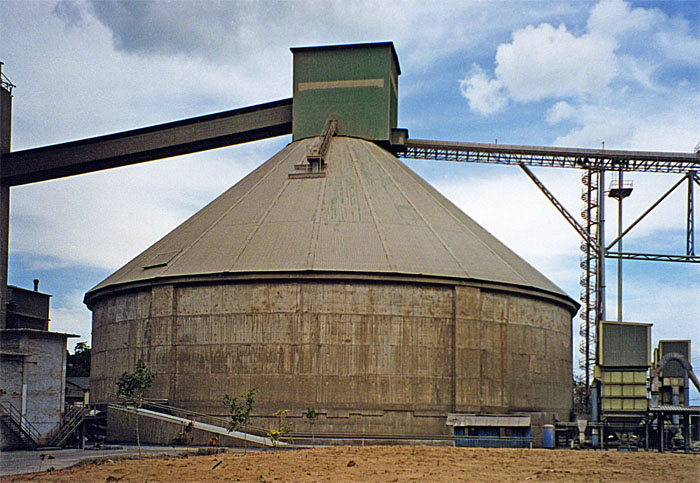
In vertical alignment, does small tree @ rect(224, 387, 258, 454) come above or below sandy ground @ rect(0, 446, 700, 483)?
above

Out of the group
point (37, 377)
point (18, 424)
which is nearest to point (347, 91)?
point (37, 377)

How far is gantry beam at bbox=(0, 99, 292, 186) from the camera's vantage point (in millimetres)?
60250

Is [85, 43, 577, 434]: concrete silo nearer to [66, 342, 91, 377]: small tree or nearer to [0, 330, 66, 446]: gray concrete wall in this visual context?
[0, 330, 66, 446]: gray concrete wall

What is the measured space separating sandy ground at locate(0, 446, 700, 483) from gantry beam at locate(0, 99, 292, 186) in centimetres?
2802

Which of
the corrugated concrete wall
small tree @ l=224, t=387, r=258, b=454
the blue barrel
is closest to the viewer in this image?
small tree @ l=224, t=387, r=258, b=454

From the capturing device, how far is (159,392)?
49031 mm

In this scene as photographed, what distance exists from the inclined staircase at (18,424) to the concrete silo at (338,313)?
7327mm

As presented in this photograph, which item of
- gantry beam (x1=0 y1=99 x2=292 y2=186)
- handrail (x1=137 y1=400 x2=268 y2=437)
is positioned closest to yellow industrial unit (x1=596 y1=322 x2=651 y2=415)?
handrail (x1=137 y1=400 x2=268 y2=437)

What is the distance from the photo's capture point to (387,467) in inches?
1247

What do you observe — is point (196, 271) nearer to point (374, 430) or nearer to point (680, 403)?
point (374, 430)

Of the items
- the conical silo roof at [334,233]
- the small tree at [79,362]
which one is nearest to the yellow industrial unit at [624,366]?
the conical silo roof at [334,233]

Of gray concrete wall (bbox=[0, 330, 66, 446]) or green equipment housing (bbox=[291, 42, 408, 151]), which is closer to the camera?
gray concrete wall (bbox=[0, 330, 66, 446])

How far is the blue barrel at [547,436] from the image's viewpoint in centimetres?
4741

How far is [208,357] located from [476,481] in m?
23.1
